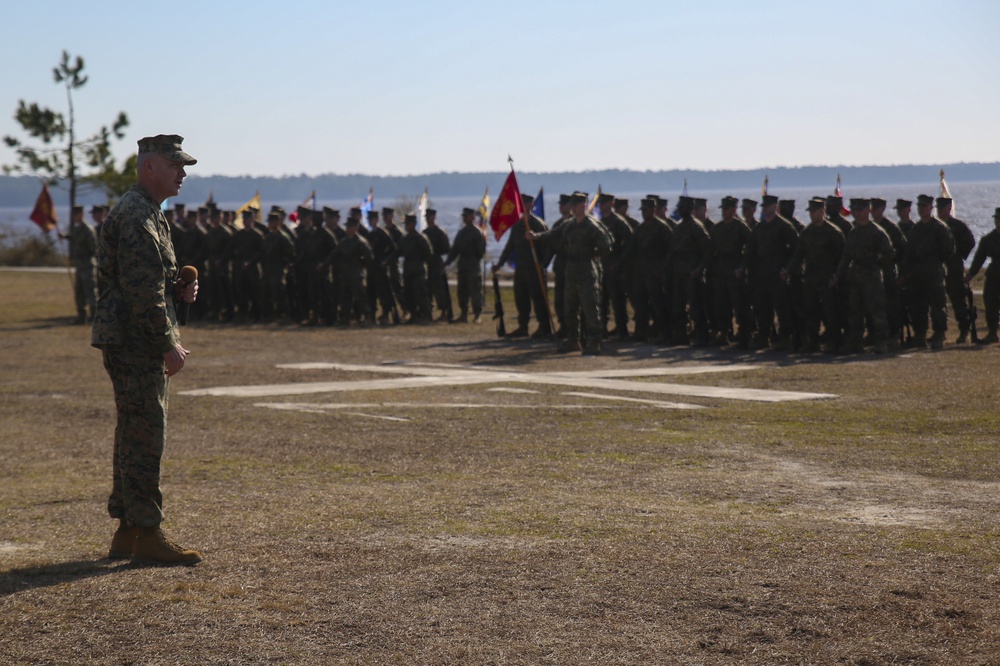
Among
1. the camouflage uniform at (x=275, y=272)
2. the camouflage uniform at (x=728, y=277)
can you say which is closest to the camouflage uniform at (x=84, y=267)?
the camouflage uniform at (x=275, y=272)

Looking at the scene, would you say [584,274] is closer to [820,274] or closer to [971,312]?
[820,274]

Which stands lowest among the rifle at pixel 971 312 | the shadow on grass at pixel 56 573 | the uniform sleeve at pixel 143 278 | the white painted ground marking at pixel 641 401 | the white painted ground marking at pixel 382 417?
the shadow on grass at pixel 56 573

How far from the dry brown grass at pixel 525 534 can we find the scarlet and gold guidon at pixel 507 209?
735 centimetres

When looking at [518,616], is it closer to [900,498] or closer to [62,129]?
[900,498]

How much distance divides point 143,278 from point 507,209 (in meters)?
14.4

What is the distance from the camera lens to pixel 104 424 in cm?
1132

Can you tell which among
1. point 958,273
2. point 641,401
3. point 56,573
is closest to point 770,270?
point 958,273

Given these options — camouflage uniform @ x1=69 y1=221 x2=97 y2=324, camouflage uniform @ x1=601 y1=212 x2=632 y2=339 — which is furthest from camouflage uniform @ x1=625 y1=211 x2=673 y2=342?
camouflage uniform @ x1=69 y1=221 x2=97 y2=324

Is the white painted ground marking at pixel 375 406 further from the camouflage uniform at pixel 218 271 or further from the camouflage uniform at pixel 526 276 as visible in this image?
the camouflage uniform at pixel 218 271

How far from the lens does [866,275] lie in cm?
1608

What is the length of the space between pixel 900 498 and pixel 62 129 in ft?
133

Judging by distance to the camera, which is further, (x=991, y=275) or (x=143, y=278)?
(x=991, y=275)

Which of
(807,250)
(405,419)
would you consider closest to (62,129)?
(807,250)

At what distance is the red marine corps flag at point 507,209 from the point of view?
19491 mm
